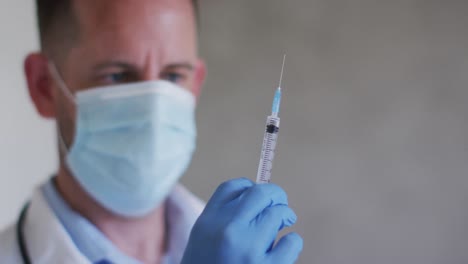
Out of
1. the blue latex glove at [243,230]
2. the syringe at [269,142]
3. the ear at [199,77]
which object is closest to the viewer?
the blue latex glove at [243,230]

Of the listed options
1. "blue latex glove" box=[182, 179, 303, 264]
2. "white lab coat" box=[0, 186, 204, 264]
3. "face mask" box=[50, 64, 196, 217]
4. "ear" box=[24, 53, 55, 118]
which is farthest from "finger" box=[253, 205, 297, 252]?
"ear" box=[24, 53, 55, 118]

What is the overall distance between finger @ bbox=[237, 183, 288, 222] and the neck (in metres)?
0.29

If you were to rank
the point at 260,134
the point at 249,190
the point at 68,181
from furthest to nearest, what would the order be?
the point at 260,134, the point at 68,181, the point at 249,190

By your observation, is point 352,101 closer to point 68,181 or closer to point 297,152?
point 297,152

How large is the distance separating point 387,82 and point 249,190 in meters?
0.62

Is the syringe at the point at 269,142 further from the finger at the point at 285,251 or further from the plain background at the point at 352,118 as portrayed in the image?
the plain background at the point at 352,118

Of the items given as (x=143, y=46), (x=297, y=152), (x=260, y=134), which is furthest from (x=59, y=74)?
(x=297, y=152)

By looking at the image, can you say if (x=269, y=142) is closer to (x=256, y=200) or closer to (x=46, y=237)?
(x=256, y=200)

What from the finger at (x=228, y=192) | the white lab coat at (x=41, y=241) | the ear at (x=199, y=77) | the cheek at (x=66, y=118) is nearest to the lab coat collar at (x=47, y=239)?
the white lab coat at (x=41, y=241)

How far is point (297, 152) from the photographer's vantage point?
3.64 ft

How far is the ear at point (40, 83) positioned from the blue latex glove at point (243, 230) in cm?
37

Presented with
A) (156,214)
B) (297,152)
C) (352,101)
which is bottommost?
(156,214)

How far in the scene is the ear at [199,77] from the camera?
3.35ft

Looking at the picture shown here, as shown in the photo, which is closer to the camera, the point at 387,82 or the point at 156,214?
the point at 156,214
